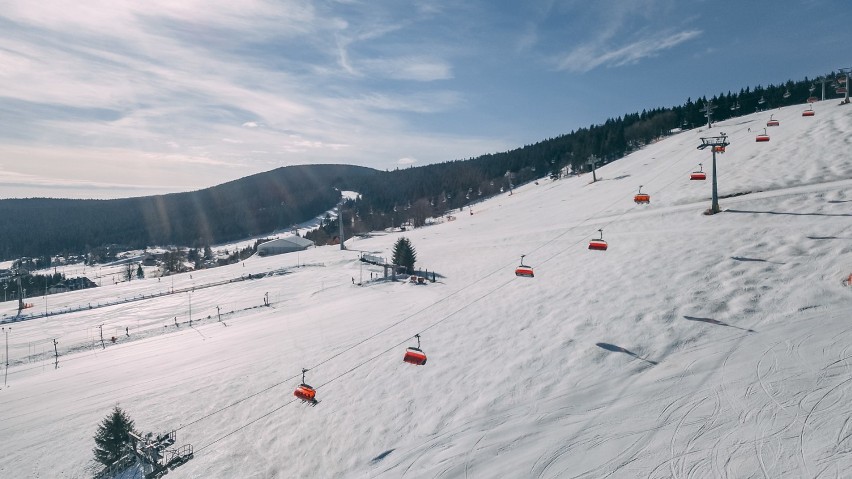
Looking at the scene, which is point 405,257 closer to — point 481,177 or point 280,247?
point 280,247

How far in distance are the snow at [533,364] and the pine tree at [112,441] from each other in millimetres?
1541

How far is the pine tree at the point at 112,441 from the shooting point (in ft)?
61.9

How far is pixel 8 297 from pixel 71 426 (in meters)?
92.6

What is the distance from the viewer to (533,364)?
67.7 feet

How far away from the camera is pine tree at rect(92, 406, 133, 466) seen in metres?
18.9

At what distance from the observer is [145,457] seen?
1847 cm

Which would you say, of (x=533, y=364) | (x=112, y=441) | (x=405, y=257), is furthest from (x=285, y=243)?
(x=533, y=364)

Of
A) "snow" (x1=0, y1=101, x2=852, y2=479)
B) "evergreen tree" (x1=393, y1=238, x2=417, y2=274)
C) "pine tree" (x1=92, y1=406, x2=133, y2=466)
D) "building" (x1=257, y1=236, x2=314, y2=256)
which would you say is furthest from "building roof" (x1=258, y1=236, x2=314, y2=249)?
"pine tree" (x1=92, y1=406, x2=133, y2=466)

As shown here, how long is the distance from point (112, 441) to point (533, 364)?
67.1 ft

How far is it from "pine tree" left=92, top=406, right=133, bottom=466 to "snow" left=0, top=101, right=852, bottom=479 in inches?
60.7

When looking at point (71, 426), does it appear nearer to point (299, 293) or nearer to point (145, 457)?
Result: point (145, 457)

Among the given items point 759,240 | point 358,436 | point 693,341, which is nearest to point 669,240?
point 759,240

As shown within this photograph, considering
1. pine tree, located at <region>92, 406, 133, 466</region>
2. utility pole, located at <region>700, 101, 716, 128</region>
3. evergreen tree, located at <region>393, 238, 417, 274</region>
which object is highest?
utility pole, located at <region>700, 101, 716, 128</region>

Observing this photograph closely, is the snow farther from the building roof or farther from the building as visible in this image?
the building roof
